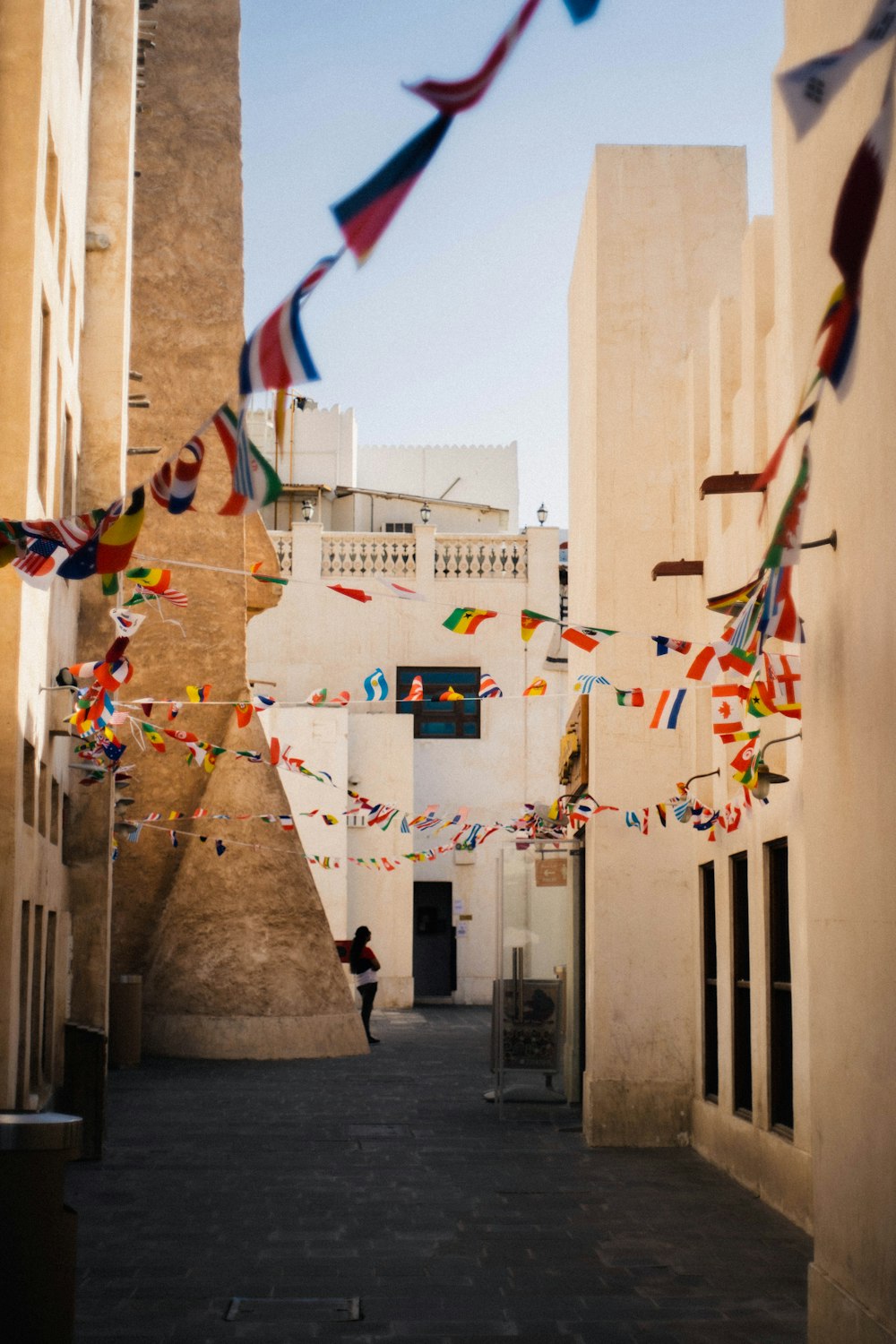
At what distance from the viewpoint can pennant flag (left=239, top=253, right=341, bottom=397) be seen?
181 inches

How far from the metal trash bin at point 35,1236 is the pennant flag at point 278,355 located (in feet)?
8.19

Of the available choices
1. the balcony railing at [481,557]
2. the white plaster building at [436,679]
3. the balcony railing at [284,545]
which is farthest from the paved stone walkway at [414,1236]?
the balcony railing at [481,557]

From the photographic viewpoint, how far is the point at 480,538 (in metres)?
36.0

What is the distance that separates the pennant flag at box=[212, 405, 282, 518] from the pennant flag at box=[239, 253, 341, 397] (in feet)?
3.35

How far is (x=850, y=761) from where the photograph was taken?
20.7ft

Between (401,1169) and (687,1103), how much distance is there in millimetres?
2820

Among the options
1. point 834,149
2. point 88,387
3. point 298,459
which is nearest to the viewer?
point 834,149

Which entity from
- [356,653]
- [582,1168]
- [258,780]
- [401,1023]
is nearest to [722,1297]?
[582,1168]

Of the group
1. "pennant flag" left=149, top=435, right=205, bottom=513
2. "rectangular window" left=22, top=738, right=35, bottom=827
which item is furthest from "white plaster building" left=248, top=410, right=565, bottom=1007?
"pennant flag" left=149, top=435, right=205, bottom=513

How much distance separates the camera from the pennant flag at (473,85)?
11.8ft

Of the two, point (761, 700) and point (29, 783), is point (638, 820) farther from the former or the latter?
point (29, 783)

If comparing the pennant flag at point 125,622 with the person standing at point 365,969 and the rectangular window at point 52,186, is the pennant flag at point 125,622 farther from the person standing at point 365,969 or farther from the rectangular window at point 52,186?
the person standing at point 365,969

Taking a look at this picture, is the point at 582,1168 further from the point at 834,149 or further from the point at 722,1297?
the point at 834,149

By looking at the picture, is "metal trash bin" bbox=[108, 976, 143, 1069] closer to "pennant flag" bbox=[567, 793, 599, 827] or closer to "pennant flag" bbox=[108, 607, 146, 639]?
"pennant flag" bbox=[567, 793, 599, 827]
